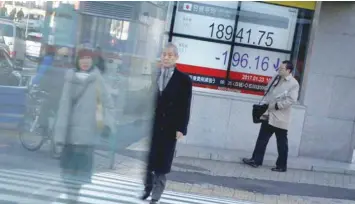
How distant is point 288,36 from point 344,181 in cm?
275

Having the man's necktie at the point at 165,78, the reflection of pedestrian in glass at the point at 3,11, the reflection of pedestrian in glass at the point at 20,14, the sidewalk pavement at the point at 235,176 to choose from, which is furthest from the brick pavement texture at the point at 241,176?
the reflection of pedestrian in glass at the point at 3,11

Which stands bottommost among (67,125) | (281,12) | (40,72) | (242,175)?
(242,175)

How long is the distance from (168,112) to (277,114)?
411cm

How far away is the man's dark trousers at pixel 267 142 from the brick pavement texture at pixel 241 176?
0.19 meters

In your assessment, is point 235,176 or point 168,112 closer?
point 168,112

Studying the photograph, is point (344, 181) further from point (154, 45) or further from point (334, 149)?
point (154, 45)

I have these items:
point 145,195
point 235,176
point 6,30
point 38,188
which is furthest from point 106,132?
point 235,176

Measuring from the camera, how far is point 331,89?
13805 mm

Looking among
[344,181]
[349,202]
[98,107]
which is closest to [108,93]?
[98,107]

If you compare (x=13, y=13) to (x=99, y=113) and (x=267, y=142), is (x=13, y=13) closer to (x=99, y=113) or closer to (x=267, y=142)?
(x=99, y=113)

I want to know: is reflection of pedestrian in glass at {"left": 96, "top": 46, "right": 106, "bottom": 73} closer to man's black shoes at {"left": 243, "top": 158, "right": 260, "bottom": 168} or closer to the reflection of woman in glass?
the reflection of woman in glass

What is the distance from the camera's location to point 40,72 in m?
7.10

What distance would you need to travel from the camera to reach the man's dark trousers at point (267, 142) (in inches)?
484

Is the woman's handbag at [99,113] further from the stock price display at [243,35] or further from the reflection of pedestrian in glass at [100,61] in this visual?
the stock price display at [243,35]
